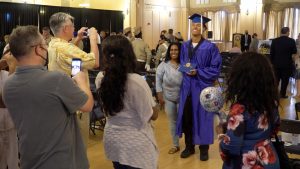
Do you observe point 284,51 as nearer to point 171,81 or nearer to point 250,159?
point 171,81

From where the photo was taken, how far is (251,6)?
1641 centimetres

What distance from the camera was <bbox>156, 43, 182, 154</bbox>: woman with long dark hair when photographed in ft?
15.2

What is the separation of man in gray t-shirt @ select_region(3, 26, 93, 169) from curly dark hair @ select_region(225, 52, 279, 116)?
83 cm

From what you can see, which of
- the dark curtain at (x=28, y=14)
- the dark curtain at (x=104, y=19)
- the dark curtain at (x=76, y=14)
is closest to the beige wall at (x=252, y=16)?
the dark curtain at (x=104, y=19)

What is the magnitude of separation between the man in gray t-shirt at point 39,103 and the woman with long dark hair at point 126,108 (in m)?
0.60

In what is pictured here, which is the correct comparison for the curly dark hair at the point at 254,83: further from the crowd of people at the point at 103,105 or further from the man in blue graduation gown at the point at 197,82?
the man in blue graduation gown at the point at 197,82

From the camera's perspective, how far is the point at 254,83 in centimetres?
207

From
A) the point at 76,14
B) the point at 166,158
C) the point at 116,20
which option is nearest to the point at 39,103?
the point at 166,158

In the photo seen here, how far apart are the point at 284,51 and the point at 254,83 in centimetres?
716

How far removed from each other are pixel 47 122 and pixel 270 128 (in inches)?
47.3

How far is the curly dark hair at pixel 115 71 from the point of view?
244 centimetres

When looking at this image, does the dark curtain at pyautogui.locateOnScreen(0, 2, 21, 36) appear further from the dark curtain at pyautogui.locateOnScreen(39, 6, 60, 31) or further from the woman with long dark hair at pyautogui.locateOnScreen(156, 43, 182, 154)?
the woman with long dark hair at pyautogui.locateOnScreen(156, 43, 182, 154)

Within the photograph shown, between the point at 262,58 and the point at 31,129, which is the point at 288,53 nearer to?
the point at 262,58

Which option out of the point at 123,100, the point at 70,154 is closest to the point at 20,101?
the point at 70,154
